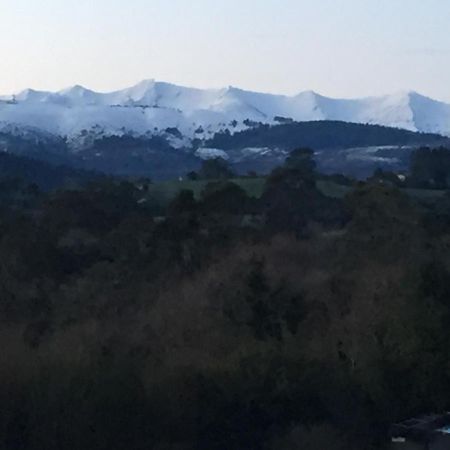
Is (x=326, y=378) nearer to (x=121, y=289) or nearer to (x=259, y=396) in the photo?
(x=259, y=396)

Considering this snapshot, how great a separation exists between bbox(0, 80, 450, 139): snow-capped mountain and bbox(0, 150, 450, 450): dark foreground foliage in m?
75.1

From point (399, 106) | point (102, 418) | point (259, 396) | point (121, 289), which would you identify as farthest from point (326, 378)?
point (399, 106)

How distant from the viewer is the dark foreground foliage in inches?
483

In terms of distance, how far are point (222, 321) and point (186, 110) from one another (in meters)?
116

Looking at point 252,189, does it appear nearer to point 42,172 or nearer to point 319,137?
point 42,172

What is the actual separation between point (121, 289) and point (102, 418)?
917 cm

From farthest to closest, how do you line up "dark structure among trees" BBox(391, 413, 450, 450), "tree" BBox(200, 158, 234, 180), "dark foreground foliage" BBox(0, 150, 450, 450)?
"tree" BBox(200, 158, 234, 180), "dark structure among trees" BBox(391, 413, 450, 450), "dark foreground foliage" BBox(0, 150, 450, 450)

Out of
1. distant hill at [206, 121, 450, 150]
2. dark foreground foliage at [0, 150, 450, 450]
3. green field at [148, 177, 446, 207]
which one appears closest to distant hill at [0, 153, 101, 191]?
green field at [148, 177, 446, 207]

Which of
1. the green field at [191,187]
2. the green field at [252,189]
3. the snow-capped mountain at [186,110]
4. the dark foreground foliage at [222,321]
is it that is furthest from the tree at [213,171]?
the snow-capped mountain at [186,110]

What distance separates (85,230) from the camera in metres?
25.6

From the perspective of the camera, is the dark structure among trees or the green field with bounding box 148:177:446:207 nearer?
the dark structure among trees

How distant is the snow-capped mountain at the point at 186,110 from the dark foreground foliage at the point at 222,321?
75.1 metres

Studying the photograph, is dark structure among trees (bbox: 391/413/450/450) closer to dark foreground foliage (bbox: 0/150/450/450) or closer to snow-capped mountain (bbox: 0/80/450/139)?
dark foreground foliage (bbox: 0/150/450/450)

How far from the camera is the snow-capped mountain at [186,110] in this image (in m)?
113
